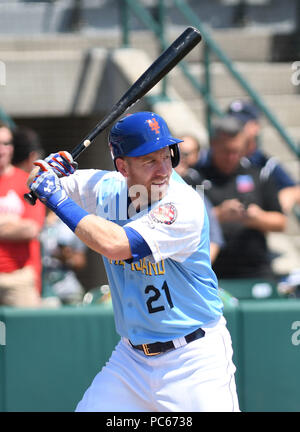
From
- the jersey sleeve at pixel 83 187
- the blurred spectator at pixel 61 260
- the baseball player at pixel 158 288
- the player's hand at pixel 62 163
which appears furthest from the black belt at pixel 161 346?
the blurred spectator at pixel 61 260

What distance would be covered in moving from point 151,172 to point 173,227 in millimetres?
262

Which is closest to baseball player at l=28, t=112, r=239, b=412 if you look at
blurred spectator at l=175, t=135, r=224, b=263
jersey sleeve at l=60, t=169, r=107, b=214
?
jersey sleeve at l=60, t=169, r=107, b=214

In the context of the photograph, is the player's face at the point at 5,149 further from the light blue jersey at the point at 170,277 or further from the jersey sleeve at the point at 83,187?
the light blue jersey at the point at 170,277

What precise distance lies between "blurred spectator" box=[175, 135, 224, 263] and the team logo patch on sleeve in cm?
179

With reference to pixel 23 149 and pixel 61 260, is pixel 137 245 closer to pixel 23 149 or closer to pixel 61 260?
pixel 23 149

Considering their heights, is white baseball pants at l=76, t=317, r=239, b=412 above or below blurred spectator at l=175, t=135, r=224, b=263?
below

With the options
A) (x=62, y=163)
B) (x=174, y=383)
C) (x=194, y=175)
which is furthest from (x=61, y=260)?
(x=174, y=383)

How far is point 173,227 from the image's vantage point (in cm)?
381

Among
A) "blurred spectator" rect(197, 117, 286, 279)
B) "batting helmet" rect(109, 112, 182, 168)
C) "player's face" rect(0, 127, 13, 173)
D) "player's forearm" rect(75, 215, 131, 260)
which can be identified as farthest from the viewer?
"player's face" rect(0, 127, 13, 173)

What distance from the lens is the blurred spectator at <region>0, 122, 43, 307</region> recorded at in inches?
228

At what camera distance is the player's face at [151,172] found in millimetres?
3806

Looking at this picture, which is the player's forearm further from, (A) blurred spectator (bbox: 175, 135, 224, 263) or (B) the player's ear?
(A) blurred spectator (bbox: 175, 135, 224, 263)

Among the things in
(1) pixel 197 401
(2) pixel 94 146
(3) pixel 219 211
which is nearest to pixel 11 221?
(3) pixel 219 211

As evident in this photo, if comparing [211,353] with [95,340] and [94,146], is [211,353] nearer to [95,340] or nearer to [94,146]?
[95,340]
